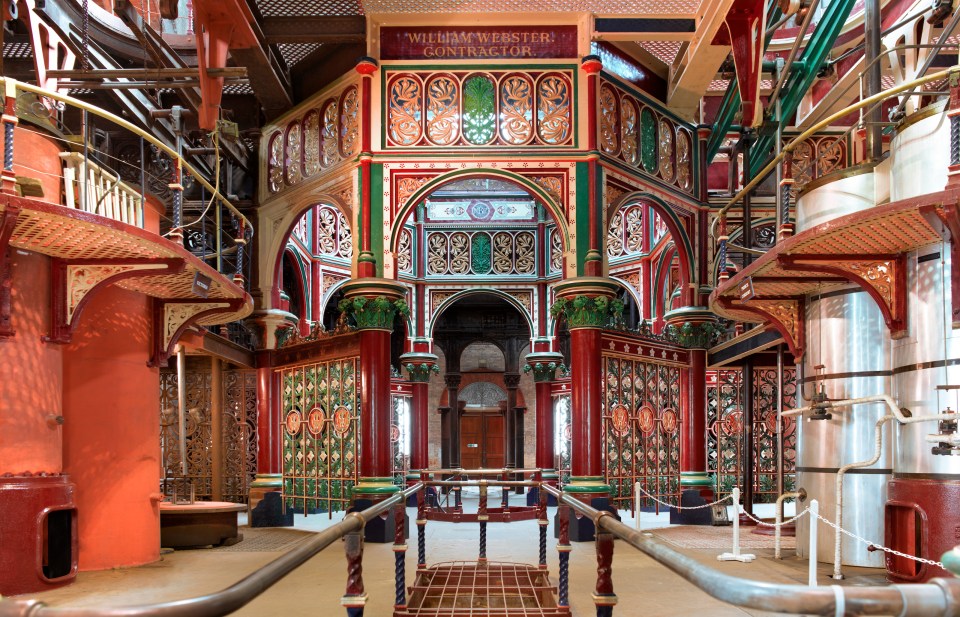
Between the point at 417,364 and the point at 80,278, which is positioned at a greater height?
the point at 80,278

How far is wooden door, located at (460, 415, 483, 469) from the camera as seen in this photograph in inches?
1008

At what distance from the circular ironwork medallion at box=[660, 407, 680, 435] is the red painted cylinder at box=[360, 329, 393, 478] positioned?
5.00 metres

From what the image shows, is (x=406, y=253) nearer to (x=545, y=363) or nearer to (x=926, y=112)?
A: (x=545, y=363)

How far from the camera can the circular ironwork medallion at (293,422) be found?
15.3 metres

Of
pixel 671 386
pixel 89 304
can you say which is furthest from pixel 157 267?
pixel 671 386

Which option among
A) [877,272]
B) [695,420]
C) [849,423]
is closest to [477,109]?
[695,420]

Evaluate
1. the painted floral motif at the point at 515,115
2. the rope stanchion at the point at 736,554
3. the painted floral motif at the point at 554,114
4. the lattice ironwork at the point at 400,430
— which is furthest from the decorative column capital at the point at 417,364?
the rope stanchion at the point at 736,554

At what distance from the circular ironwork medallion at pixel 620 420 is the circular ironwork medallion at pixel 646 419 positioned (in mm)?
292

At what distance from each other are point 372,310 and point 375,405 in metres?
1.45

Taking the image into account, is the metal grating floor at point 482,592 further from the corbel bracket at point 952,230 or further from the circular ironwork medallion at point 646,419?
the circular ironwork medallion at point 646,419

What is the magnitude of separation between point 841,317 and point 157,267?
283 inches

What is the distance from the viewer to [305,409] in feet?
49.7

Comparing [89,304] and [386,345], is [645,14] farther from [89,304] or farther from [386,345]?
[89,304]

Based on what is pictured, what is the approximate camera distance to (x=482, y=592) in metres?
7.12
